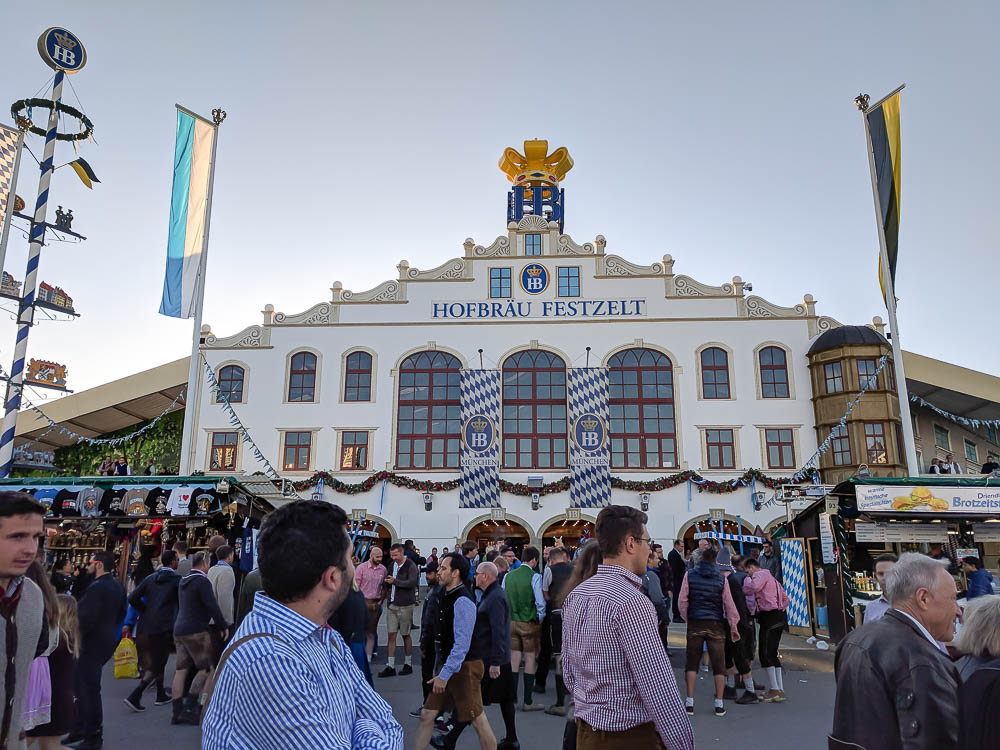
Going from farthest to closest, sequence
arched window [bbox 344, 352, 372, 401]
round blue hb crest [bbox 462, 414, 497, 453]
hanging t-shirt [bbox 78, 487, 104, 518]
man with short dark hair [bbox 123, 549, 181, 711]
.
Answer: arched window [bbox 344, 352, 372, 401]
round blue hb crest [bbox 462, 414, 497, 453]
hanging t-shirt [bbox 78, 487, 104, 518]
man with short dark hair [bbox 123, 549, 181, 711]

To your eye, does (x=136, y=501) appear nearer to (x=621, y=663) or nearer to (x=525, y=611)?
(x=525, y=611)

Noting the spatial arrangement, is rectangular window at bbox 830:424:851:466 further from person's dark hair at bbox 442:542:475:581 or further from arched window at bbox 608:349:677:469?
person's dark hair at bbox 442:542:475:581

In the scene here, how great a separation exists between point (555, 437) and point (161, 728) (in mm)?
17620

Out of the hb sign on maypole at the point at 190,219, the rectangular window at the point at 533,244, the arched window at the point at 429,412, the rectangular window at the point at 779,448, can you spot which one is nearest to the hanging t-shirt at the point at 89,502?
the hb sign on maypole at the point at 190,219

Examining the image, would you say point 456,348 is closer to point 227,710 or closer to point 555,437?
point 555,437

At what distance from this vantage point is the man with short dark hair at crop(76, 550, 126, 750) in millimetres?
6457

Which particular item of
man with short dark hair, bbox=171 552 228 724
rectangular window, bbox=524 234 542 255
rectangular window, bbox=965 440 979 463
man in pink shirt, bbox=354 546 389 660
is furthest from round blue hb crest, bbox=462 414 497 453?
rectangular window, bbox=965 440 979 463

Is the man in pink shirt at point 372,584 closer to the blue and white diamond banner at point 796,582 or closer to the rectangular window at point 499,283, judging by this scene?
the blue and white diamond banner at point 796,582

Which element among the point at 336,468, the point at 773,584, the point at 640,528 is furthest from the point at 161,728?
the point at 336,468

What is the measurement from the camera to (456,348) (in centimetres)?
2498

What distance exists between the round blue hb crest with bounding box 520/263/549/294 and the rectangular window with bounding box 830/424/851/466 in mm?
10400

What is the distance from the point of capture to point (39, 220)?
16078 mm

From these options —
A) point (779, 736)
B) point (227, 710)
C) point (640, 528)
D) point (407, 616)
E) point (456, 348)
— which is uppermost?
point (456, 348)

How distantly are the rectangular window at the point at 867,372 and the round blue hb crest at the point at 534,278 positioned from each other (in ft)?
33.7
